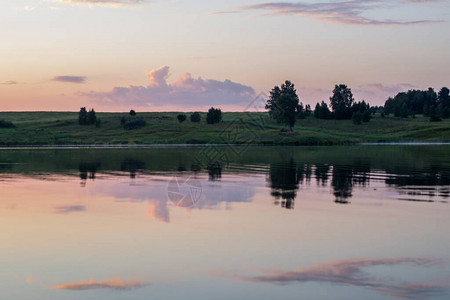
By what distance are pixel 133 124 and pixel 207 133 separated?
26252 mm

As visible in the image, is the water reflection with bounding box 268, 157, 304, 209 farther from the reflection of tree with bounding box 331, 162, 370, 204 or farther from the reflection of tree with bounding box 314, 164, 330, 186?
the reflection of tree with bounding box 331, 162, 370, 204

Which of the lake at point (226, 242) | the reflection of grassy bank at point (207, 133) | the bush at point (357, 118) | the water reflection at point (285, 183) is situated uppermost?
the bush at point (357, 118)

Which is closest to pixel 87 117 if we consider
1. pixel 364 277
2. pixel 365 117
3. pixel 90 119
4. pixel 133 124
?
pixel 90 119

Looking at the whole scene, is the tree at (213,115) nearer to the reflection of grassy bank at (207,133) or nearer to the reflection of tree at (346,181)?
the reflection of grassy bank at (207,133)

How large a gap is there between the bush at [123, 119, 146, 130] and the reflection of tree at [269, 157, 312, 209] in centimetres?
10785

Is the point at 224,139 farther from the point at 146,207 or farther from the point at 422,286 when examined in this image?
the point at 422,286

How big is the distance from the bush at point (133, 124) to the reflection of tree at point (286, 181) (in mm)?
107850

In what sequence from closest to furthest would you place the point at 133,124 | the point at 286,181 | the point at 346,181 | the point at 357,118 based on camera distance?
the point at 346,181 → the point at 286,181 → the point at 133,124 → the point at 357,118

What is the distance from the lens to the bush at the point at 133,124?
154 meters

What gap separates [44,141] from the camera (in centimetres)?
13388

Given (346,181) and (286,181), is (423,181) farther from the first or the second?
(286,181)

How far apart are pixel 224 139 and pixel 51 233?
110 meters

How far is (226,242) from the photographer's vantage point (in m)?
18.8

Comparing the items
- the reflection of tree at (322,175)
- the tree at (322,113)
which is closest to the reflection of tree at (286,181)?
the reflection of tree at (322,175)
